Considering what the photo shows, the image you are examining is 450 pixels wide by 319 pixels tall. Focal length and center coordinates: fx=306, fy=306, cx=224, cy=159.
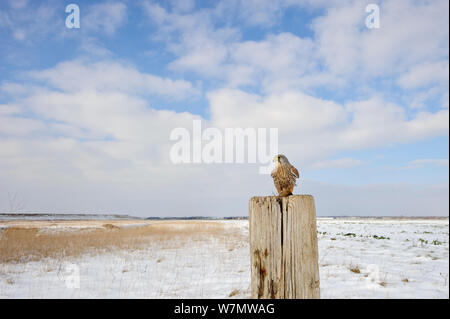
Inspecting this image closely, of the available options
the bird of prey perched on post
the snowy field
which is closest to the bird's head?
the bird of prey perched on post

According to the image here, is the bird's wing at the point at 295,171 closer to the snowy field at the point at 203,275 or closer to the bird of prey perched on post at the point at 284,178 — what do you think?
the bird of prey perched on post at the point at 284,178

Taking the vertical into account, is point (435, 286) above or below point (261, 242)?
below

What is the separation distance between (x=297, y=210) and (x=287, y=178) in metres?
0.29

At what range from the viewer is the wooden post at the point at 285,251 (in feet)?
5.07

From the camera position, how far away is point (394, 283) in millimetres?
5301

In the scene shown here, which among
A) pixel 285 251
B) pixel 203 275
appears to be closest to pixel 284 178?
pixel 285 251

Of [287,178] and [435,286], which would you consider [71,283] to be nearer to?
[287,178]

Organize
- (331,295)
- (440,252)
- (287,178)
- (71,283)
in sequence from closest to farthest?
(287,178) → (331,295) → (71,283) → (440,252)

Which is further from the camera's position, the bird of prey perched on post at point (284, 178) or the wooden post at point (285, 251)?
the bird of prey perched on post at point (284, 178)

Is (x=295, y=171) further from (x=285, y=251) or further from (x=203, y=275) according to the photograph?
(x=203, y=275)

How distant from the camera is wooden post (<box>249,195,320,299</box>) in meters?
1.55

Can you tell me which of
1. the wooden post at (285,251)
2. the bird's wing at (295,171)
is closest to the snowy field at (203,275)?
the bird's wing at (295,171)

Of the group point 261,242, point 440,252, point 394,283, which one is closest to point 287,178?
point 261,242
